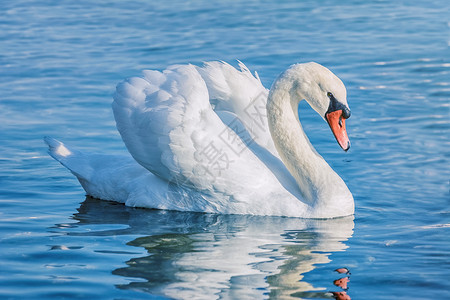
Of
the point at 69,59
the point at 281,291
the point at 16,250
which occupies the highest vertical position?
the point at 69,59

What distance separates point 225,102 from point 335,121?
130 centimetres

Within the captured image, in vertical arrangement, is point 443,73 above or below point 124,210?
above

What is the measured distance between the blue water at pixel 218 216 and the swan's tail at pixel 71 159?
0.94ft

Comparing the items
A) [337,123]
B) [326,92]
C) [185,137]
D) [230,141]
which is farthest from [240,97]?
[337,123]

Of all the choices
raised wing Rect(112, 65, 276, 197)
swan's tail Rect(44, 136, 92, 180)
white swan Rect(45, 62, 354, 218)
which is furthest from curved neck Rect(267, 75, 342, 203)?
swan's tail Rect(44, 136, 92, 180)

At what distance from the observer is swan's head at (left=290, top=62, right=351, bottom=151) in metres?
8.40

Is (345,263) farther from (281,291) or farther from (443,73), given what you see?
(443,73)

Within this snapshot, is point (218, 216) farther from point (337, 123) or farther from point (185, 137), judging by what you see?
point (337, 123)

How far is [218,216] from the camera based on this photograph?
8805 millimetres

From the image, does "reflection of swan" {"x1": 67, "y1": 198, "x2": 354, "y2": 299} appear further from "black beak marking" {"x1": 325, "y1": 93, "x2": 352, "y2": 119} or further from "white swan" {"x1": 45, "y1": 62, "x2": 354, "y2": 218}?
"black beak marking" {"x1": 325, "y1": 93, "x2": 352, "y2": 119}

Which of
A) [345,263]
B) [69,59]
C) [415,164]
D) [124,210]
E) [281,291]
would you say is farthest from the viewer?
[69,59]

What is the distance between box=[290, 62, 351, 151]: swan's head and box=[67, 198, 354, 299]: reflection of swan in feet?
3.06

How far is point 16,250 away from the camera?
25.2 feet

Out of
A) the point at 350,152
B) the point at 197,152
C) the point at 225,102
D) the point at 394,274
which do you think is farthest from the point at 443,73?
the point at 394,274
